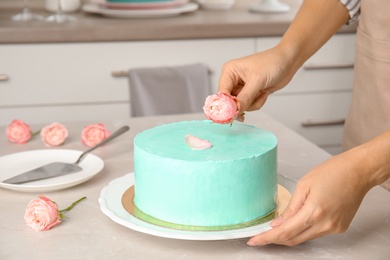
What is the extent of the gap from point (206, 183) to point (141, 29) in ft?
5.46

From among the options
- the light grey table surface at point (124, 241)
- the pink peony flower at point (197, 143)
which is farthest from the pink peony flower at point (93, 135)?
the pink peony flower at point (197, 143)

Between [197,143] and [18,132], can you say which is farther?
[18,132]

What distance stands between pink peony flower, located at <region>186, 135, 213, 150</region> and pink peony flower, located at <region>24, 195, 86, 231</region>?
242mm

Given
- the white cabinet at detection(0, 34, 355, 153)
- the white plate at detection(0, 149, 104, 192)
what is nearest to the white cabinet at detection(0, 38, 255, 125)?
the white cabinet at detection(0, 34, 355, 153)

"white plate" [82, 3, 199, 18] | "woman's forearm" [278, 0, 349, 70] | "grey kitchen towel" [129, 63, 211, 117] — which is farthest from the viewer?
"white plate" [82, 3, 199, 18]

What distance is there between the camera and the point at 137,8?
2871mm

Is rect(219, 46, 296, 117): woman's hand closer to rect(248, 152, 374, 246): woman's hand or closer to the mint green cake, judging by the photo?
the mint green cake

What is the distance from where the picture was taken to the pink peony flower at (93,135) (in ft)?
5.06

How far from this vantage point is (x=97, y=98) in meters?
2.77

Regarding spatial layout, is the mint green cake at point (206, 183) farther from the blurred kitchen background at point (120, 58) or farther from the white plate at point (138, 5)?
the white plate at point (138, 5)

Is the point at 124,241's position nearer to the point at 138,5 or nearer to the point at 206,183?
the point at 206,183

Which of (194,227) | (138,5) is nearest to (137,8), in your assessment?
(138,5)

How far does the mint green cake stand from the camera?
1095 millimetres

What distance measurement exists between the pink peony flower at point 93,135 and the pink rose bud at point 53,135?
0.14 ft
